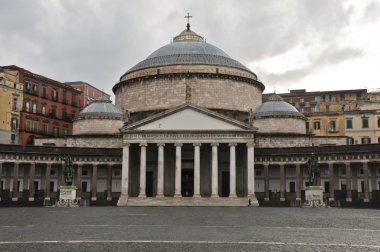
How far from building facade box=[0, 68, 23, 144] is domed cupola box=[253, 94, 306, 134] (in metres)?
36.3

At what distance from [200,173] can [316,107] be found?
5343 cm

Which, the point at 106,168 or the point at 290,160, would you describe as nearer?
the point at 290,160

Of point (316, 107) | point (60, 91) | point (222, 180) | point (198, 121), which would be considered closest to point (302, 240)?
point (198, 121)

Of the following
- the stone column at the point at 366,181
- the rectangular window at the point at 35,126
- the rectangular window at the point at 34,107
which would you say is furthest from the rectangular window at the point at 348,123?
the rectangular window at the point at 34,107

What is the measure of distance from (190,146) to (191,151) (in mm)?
1107

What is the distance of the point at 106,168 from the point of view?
230 ft

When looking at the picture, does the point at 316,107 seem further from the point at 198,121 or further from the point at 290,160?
the point at 198,121

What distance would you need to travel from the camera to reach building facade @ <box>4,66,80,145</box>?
264ft

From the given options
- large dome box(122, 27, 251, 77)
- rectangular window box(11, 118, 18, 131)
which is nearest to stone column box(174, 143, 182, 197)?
large dome box(122, 27, 251, 77)

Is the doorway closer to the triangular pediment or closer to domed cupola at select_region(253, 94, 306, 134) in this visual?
the triangular pediment

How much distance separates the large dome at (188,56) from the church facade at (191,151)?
25cm

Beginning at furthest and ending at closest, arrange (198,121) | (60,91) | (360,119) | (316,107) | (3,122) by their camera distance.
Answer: (316,107), (60,91), (360,119), (3,122), (198,121)

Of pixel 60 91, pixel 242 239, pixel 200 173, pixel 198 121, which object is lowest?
pixel 242 239

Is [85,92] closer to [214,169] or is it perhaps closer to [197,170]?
[197,170]
